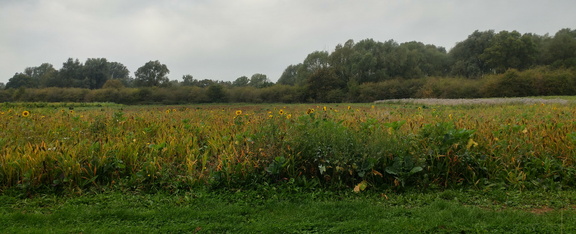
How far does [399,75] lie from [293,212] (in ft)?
175

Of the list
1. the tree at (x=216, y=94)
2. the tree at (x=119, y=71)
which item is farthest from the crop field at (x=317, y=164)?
the tree at (x=119, y=71)

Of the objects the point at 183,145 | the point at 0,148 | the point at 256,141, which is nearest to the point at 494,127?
the point at 256,141

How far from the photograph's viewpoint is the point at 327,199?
142 inches

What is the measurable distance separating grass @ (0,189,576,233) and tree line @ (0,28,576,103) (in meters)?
36.1

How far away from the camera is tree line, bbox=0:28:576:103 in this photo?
35344 millimetres

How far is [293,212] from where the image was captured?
10.6 ft

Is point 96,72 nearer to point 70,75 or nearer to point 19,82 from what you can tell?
point 70,75

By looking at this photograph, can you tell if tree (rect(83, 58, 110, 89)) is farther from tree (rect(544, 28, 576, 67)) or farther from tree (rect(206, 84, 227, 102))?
tree (rect(544, 28, 576, 67))

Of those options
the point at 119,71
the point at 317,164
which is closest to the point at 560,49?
the point at 317,164

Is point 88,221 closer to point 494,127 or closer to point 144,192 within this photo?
point 144,192

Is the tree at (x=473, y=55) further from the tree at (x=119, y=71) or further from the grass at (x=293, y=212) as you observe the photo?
the tree at (x=119, y=71)

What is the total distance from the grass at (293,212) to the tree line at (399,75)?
36.1m

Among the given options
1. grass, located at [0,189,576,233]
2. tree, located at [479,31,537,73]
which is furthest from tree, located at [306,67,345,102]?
grass, located at [0,189,576,233]

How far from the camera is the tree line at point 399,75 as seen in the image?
35344mm
